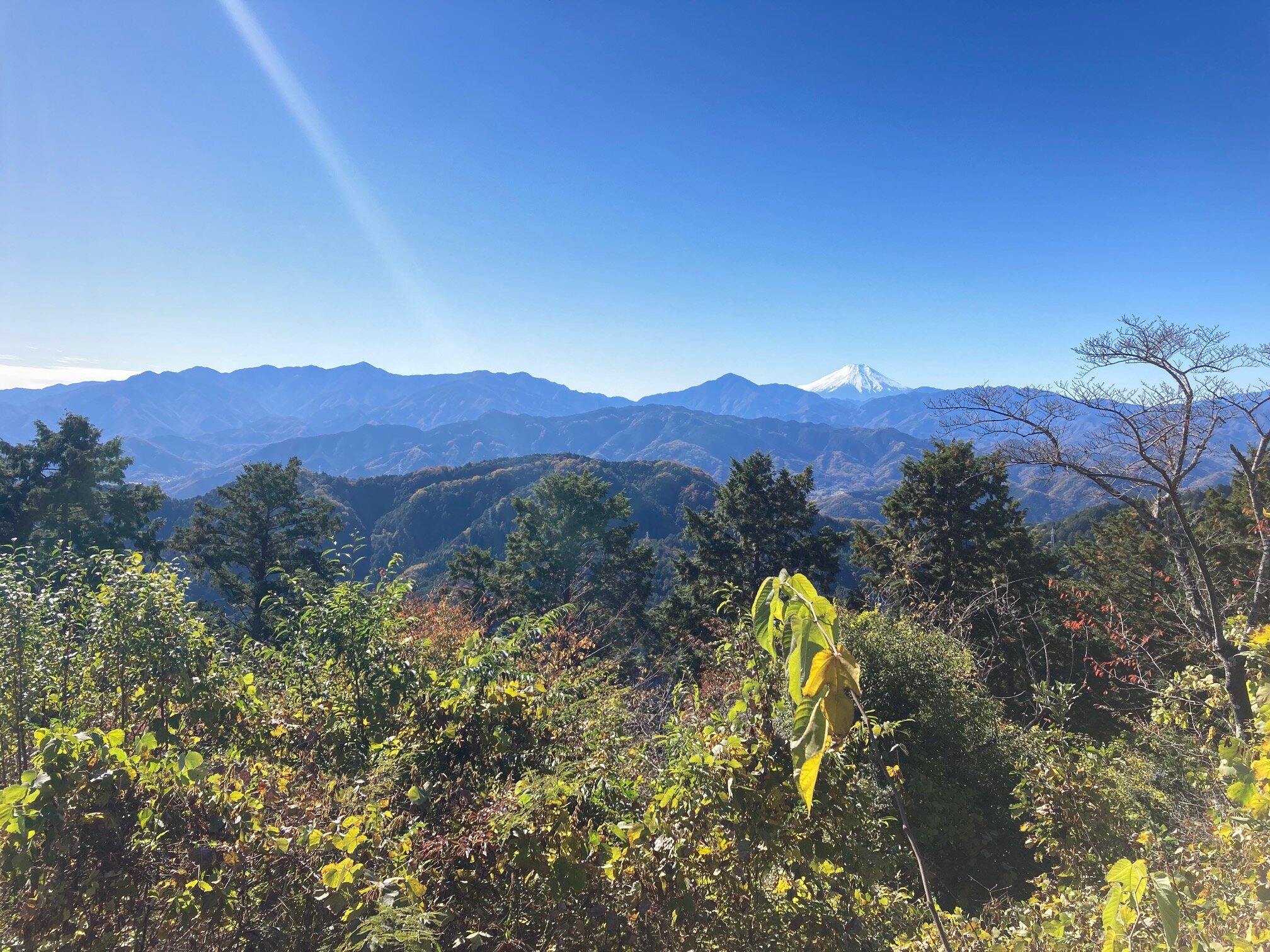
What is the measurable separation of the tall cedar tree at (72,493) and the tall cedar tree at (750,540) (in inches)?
712

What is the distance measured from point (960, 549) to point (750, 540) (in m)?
6.77

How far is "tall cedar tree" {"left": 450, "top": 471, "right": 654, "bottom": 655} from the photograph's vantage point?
22484 millimetres

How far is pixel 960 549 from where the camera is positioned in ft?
54.3

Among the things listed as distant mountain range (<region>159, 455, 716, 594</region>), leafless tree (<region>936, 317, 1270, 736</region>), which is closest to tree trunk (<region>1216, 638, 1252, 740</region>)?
leafless tree (<region>936, 317, 1270, 736</region>)

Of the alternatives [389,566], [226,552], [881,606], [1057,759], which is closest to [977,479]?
[881,606]

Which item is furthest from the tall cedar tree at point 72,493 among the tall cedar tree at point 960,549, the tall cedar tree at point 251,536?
the tall cedar tree at point 960,549

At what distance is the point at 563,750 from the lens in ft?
10.2

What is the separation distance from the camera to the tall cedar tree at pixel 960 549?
587 inches

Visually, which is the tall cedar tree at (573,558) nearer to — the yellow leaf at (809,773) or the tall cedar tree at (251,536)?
the tall cedar tree at (251,536)

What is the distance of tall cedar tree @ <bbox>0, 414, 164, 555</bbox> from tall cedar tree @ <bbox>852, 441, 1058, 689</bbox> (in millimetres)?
23109

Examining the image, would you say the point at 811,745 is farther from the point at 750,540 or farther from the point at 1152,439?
the point at 750,540

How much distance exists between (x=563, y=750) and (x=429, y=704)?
39.3 inches

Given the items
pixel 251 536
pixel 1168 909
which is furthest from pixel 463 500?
pixel 1168 909

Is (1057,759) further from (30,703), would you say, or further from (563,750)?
(30,703)
